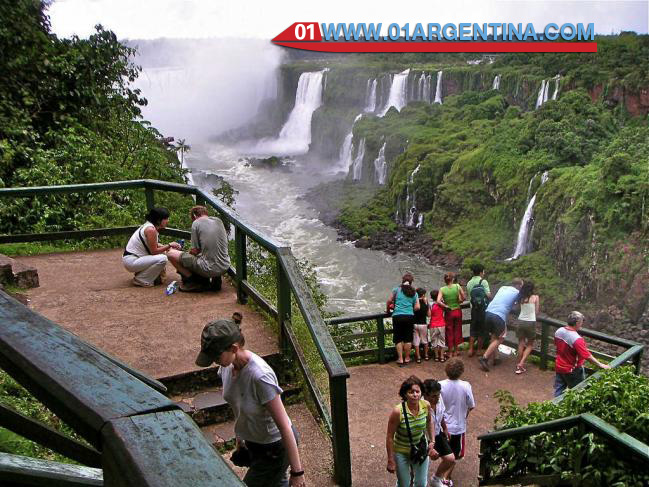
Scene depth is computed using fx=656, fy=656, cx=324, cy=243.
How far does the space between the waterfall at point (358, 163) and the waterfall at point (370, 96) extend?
27.0 ft

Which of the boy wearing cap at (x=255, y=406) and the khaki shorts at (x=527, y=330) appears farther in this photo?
the khaki shorts at (x=527, y=330)

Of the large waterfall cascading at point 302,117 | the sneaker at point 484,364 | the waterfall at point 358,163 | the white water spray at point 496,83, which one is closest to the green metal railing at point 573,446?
the sneaker at point 484,364

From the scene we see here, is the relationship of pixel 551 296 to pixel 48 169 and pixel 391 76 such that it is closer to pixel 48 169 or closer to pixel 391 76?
pixel 48 169

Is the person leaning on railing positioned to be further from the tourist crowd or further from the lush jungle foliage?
the lush jungle foliage

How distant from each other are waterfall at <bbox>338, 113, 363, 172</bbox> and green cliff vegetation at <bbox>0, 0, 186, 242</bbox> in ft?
145

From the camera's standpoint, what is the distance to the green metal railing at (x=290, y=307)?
335 cm

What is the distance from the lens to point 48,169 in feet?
31.0

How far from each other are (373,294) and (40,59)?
22285 mm

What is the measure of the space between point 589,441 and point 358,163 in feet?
163

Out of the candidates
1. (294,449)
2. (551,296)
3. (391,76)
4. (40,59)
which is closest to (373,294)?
(551,296)

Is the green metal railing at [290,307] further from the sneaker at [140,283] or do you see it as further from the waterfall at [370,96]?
the waterfall at [370,96]

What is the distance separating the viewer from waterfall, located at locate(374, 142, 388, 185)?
164 feet

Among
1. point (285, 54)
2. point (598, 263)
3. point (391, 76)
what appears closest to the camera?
point (598, 263)

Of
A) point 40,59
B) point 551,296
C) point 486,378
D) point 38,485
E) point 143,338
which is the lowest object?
point 551,296
